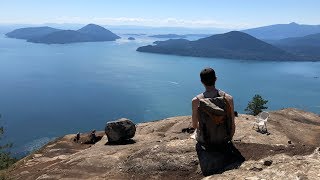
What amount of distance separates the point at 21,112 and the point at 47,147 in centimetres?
14500

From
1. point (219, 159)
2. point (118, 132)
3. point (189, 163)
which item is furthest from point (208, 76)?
point (118, 132)

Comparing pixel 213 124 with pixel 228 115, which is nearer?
pixel 228 115

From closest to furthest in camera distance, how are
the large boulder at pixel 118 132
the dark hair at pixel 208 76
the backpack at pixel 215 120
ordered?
1. the dark hair at pixel 208 76
2. the backpack at pixel 215 120
3. the large boulder at pixel 118 132

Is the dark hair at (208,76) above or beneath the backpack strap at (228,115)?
above

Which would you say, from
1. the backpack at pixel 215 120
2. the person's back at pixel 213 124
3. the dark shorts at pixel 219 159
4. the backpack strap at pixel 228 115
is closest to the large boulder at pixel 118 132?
the dark shorts at pixel 219 159

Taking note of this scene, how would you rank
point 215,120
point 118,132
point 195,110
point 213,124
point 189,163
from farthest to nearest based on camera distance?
point 118,132 < point 189,163 < point 195,110 < point 213,124 < point 215,120

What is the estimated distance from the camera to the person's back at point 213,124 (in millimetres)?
15492

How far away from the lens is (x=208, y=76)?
15.3 m

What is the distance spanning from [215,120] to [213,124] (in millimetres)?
298

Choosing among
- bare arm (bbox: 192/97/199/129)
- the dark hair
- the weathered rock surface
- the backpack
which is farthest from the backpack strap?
the weathered rock surface

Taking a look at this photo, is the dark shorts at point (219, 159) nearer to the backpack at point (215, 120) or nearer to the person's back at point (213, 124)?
the person's back at point (213, 124)

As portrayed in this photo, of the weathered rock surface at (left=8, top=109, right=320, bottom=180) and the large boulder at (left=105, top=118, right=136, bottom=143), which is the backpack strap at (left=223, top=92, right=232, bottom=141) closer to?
the weathered rock surface at (left=8, top=109, right=320, bottom=180)

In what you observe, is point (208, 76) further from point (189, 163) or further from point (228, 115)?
point (189, 163)

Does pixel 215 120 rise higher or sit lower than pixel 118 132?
higher
